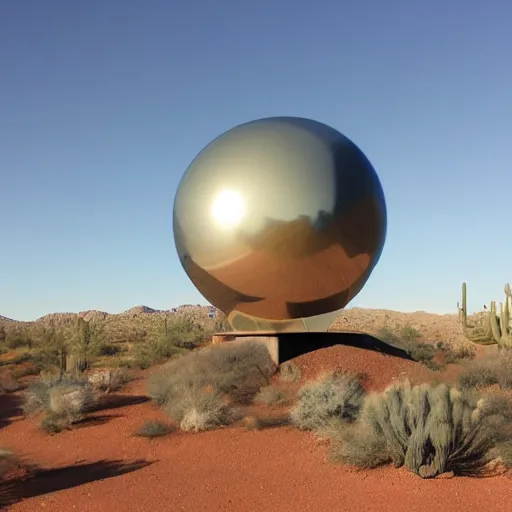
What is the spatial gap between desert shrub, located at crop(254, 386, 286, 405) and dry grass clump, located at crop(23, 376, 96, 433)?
3624mm

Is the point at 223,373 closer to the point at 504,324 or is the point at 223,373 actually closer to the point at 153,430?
the point at 153,430

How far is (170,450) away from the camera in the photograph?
31.0 ft

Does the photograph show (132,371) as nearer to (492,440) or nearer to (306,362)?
(306,362)

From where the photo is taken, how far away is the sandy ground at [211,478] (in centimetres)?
682

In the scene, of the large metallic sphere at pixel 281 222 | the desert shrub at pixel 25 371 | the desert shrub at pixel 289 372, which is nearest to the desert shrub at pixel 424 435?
the desert shrub at pixel 289 372

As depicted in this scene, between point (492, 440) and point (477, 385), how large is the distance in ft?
18.0

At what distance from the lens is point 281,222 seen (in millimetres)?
14234

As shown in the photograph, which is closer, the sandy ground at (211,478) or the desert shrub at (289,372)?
the sandy ground at (211,478)

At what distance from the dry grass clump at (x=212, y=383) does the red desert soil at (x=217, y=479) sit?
434 millimetres

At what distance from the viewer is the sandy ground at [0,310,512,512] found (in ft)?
22.4

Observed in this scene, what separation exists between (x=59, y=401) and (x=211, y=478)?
5167 mm

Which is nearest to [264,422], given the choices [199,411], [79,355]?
[199,411]

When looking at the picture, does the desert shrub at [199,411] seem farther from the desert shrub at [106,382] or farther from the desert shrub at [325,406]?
the desert shrub at [106,382]

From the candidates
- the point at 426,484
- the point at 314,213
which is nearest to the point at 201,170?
the point at 314,213
